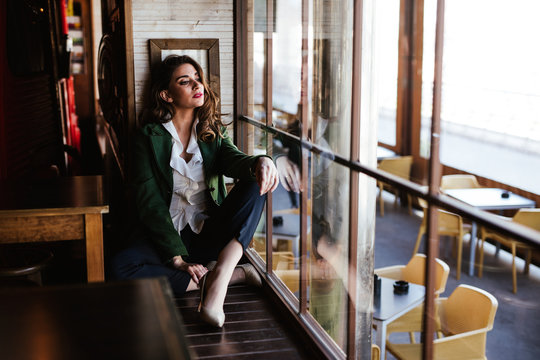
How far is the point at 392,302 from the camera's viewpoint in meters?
2.68

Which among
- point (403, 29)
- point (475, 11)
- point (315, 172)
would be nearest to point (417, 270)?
point (315, 172)

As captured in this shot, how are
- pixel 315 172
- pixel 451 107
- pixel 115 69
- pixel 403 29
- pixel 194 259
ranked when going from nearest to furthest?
1. pixel 451 107
2. pixel 315 172
3. pixel 403 29
4. pixel 194 259
5. pixel 115 69

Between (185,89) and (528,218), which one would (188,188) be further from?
(528,218)

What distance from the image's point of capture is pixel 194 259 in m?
3.07

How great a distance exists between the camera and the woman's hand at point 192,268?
9.23 ft

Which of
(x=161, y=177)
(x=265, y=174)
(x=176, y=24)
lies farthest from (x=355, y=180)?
(x=176, y=24)

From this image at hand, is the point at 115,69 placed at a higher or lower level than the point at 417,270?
higher

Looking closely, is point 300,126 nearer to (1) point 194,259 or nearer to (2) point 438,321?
(1) point 194,259

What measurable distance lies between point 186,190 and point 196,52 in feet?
2.95

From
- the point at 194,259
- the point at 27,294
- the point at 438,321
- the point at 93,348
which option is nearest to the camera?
the point at 93,348

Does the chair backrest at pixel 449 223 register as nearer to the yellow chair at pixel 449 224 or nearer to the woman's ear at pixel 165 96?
the yellow chair at pixel 449 224

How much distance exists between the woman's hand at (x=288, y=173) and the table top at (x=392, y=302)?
2.13ft

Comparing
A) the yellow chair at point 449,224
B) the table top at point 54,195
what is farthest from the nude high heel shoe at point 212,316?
the yellow chair at point 449,224

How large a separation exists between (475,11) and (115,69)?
2670mm
